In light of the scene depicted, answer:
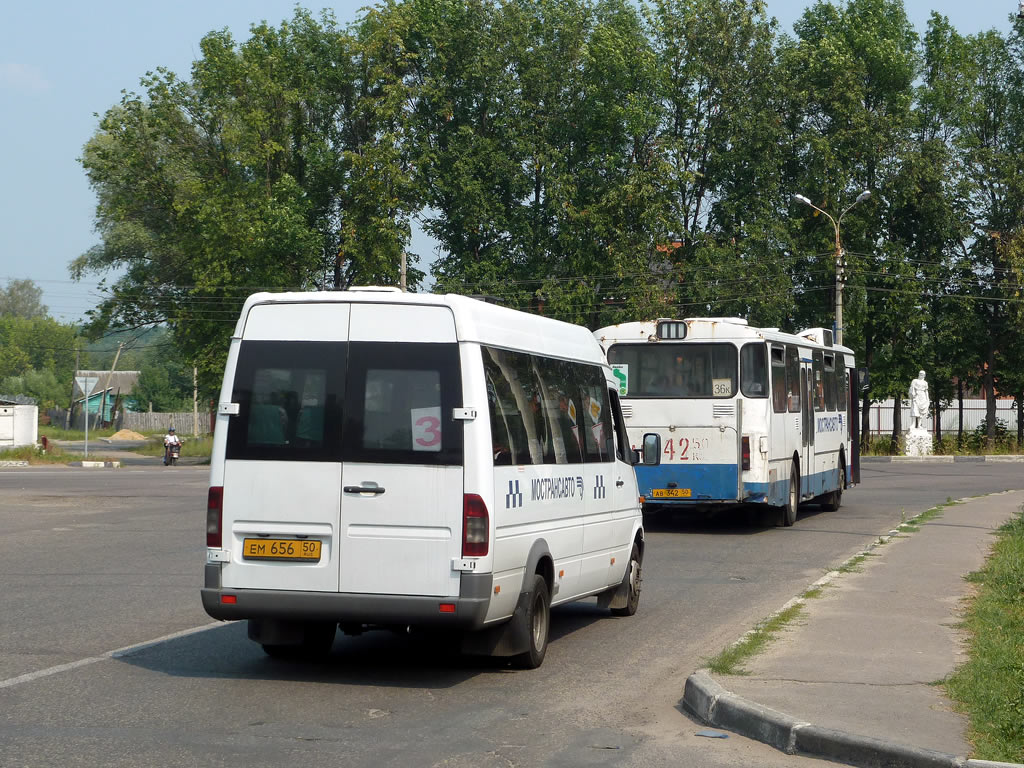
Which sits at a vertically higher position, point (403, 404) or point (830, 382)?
point (830, 382)

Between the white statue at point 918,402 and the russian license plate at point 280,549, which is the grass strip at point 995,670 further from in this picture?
the white statue at point 918,402

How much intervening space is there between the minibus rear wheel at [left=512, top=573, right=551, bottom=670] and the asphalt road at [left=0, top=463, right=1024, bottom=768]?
0.14 m

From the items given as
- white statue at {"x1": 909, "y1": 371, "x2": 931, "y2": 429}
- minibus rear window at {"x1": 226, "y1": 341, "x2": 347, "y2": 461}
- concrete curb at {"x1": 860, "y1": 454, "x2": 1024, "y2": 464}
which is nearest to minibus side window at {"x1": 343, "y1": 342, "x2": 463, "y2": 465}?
minibus rear window at {"x1": 226, "y1": 341, "x2": 347, "y2": 461}

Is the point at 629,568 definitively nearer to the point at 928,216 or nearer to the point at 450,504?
the point at 450,504

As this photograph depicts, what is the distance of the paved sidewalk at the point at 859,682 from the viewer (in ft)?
21.7

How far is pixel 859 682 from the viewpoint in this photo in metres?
8.05

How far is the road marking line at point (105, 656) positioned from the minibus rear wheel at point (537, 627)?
9.12 ft

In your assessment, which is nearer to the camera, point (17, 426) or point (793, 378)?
point (793, 378)

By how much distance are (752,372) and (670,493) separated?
223 centimetres

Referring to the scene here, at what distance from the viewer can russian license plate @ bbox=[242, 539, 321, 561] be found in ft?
Answer: 27.8

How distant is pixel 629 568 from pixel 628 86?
50084mm

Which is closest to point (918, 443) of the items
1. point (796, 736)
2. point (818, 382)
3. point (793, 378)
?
point (818, 382)

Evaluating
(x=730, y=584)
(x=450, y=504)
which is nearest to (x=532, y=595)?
(x=450, y=504)

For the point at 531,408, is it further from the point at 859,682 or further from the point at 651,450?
the point at 859,682
